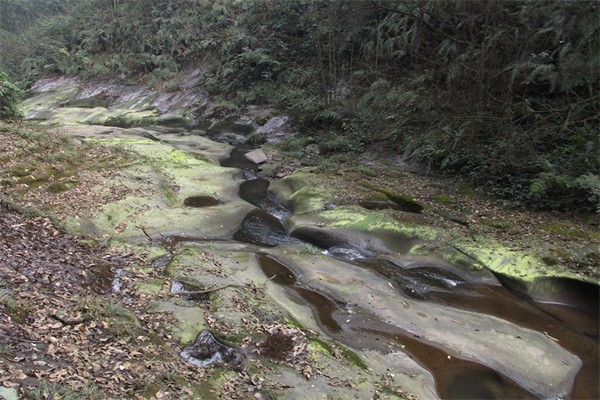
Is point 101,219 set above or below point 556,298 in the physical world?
above

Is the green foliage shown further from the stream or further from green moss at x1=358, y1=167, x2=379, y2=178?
green moss at x1=358, y1=167, x2=379, y2=178

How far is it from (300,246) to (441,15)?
8871mm

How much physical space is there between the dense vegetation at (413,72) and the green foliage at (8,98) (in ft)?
35.7

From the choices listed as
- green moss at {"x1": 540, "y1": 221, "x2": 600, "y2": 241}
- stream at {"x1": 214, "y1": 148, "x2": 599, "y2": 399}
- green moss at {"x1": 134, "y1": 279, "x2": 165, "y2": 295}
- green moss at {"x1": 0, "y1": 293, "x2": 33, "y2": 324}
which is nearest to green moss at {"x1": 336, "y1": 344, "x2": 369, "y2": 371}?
stream at {"x1": 214, "y1": 148, "x2": 599, "y2": 399}

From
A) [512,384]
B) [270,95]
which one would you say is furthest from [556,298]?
[270,95]

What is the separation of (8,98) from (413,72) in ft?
50.6

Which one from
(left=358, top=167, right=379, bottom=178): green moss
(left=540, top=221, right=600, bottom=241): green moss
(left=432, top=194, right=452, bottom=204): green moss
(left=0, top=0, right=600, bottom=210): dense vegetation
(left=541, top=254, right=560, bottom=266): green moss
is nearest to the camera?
(left=541, top=254, right=560, bottom=266): green moss

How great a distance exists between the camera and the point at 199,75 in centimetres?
2798

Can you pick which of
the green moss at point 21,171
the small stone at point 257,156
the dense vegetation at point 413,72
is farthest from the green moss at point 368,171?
the green moss at point 21,171

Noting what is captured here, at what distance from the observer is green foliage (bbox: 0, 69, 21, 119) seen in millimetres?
14859

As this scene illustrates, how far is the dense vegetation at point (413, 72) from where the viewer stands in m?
10.4

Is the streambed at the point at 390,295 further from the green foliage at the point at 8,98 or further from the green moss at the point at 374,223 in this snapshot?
the green foliage at the point at 8,98

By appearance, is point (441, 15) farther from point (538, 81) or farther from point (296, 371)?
point (296, 371)

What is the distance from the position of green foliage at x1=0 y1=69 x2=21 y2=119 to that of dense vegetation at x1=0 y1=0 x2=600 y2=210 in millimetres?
10888
